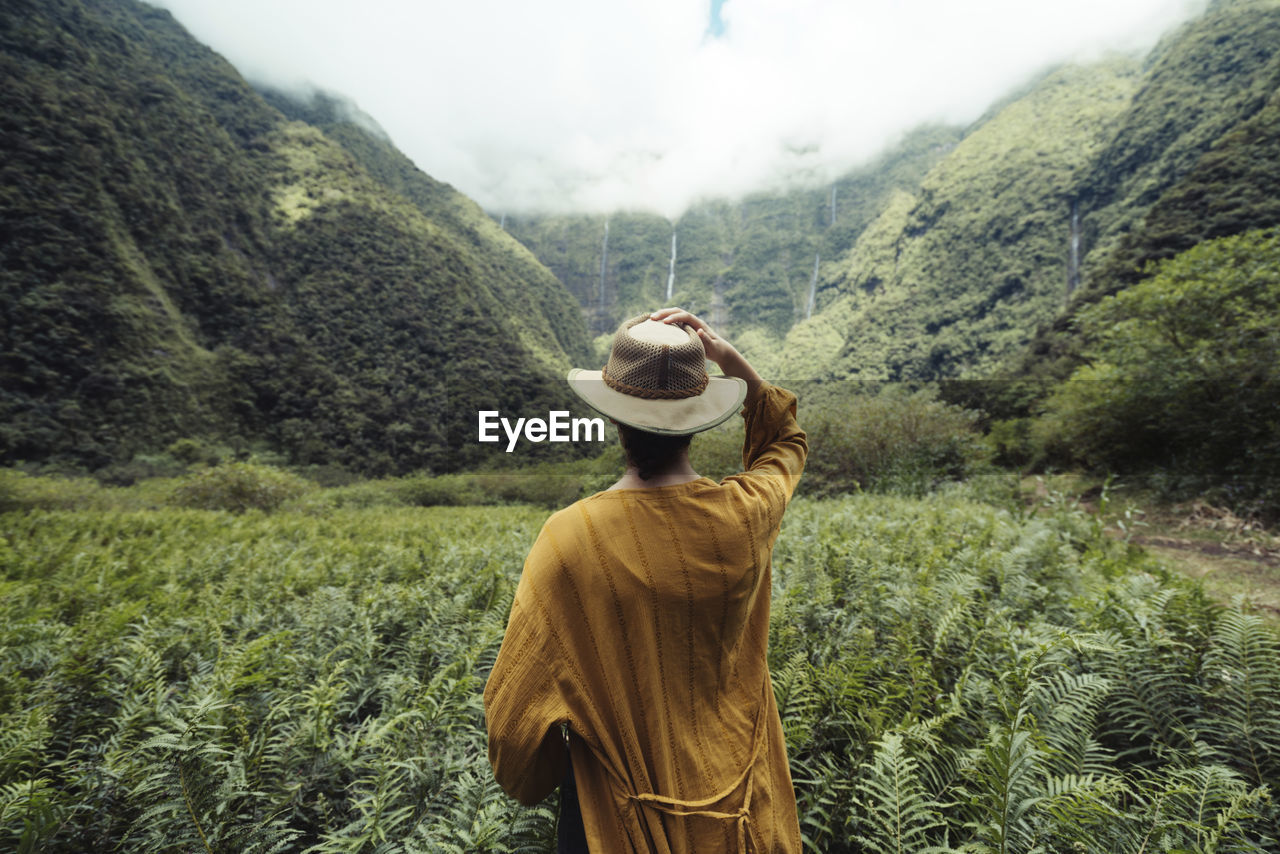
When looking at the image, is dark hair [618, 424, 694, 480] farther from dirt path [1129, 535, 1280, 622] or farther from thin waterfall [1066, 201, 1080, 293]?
thin waterfall [1066, 201, 1080, 293]

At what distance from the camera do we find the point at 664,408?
3.72 ft

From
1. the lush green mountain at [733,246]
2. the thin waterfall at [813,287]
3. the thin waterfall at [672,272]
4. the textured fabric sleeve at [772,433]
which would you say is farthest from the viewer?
the thin waterfall at [672,272]

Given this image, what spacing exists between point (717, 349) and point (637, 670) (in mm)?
973

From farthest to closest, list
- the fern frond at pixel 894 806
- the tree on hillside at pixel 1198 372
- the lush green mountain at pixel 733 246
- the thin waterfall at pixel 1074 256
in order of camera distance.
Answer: the lush green mountain at pixel 733 246 → the thin waterfall at pixel 1074 256 → the tree on hillside at pixel 1198 372 → the fern frond at pixel 894 806

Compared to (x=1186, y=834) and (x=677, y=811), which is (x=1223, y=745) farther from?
(x=677, y=811)

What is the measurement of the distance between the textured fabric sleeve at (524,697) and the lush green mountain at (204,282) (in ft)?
141

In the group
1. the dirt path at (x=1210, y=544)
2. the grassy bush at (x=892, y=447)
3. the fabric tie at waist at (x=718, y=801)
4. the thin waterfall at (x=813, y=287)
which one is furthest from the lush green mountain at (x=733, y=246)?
the fabric tie at waist at (x=718, y=801)

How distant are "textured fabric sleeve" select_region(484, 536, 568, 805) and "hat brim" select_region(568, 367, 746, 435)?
35 centimetres

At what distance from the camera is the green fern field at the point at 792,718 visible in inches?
68.5

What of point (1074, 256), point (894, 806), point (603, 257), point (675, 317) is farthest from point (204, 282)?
point (603, 257)

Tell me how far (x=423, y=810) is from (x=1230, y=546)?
11302 mm

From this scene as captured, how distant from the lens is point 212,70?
74250 mm

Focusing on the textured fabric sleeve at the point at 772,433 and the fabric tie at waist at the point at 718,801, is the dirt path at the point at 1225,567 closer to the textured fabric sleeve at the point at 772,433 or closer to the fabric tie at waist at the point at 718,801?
the textured fabric sleeve at the point at 772,433

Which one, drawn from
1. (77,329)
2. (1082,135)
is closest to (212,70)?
(77,329)
